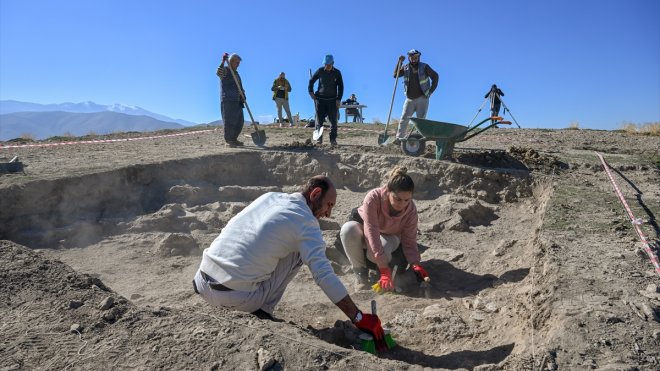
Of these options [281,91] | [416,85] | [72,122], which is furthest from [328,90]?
[72,122]

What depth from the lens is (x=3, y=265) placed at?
10.3ft

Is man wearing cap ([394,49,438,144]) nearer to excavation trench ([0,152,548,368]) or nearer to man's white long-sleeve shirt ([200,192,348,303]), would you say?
excavation trench ([0,152,548,368])

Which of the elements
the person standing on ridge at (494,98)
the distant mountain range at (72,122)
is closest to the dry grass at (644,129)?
the person standing on ridge at (494,98)

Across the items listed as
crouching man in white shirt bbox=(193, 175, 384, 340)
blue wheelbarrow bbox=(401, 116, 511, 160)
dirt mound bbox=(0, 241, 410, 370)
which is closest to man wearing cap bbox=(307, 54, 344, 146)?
blue wheelbarrow bbox=(401, 116, 511, 160)

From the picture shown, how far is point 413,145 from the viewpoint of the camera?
7453 millimetres

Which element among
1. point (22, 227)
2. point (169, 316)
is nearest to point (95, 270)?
point (22, 227)

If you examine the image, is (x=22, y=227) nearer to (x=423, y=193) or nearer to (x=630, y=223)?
(x=423, y=193)

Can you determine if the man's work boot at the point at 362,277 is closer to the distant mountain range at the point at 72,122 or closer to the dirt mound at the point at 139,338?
the dirt mound at the point at 139,338

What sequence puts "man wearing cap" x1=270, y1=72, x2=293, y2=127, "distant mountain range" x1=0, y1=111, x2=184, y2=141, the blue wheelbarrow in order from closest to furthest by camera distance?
the blue wheelbarrow, "man wearing cap" x1=270, y1=72, x2=293, y2=127, "distant mountain range" x1=0, y1=111, x2=184, y2=141

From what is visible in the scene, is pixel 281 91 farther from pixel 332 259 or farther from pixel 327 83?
pixel 332 259

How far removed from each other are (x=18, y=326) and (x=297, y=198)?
1699 millimetres

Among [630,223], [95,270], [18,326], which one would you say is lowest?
[95,270]

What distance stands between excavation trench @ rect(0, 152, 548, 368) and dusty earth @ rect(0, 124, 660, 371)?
2 centimetres

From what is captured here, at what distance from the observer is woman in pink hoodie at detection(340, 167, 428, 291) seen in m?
3.86
